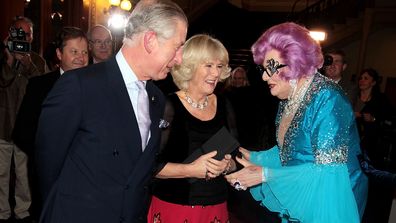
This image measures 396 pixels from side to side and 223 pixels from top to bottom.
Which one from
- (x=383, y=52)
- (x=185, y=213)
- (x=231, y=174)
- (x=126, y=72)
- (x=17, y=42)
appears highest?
(x=383, y=52)

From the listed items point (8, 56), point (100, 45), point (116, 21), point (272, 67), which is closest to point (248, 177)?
point (272, 67)

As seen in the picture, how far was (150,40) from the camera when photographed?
1594 millimetres

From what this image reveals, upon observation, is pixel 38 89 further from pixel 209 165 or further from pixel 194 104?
pixel 209 165

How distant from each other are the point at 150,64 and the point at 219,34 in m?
11.4

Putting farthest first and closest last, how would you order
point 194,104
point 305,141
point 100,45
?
point 100,45 < point 194,104 < point 305,141

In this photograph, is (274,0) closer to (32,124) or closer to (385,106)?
(385,106)

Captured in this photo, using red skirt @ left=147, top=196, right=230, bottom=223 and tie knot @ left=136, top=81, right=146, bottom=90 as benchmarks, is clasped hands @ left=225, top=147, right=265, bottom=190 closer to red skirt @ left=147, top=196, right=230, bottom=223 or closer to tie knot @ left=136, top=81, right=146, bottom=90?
red skirt @ left=147, top=196, right=230, bottom=223

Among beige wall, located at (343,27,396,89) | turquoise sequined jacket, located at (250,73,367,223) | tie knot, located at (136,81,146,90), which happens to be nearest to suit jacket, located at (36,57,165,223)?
tie knot, located at (136,81,146,90)

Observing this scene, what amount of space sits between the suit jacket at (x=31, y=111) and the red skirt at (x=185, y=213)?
3.74 ft

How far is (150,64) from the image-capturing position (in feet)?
5.35

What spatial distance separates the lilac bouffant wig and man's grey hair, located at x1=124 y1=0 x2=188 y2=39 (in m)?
0.63

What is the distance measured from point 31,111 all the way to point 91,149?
154cm

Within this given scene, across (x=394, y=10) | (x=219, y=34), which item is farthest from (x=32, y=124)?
(x=394, y=10)

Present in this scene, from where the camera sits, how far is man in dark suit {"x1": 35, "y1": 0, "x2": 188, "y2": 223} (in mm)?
1521
